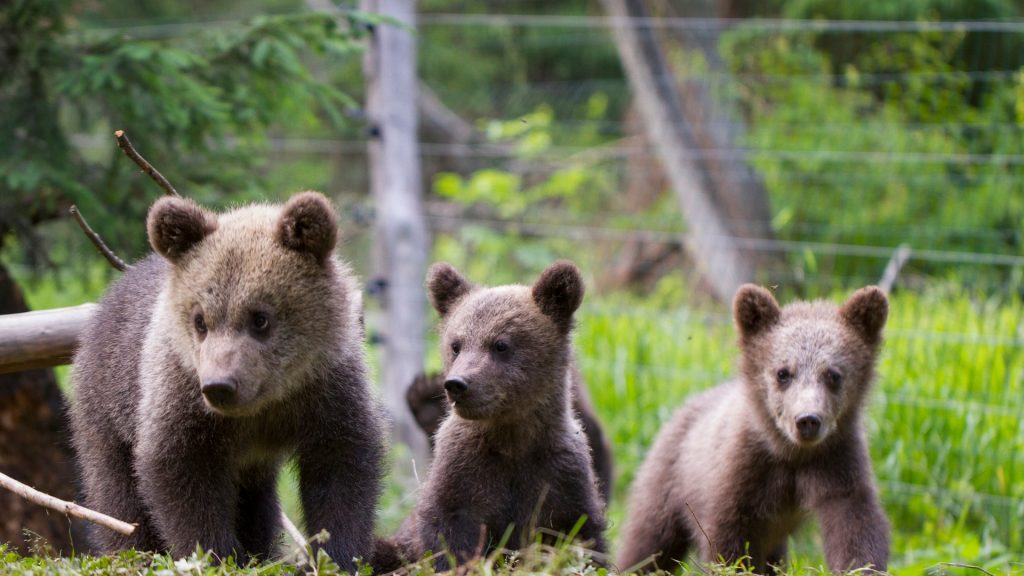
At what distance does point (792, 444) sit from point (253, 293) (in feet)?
9.47

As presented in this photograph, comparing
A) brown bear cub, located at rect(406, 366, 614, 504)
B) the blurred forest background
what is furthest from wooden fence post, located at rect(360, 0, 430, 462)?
brown bear cub, located at rect(406, 366, 614, 504)

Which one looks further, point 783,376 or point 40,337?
point 783,376

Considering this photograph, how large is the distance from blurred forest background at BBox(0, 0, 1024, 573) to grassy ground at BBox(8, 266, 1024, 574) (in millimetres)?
21

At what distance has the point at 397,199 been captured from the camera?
916 centimetres

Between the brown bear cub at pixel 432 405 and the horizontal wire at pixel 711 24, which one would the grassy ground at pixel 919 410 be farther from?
the horizontal wire at pixel 711 24

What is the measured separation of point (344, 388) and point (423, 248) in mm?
5034

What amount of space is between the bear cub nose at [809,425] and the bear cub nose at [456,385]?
165 cm

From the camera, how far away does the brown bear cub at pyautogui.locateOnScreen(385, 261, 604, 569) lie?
4.69 metres

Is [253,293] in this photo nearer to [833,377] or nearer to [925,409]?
[833,377]

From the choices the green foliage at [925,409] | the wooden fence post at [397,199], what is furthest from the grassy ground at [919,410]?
the wooden fence post at [397,199]

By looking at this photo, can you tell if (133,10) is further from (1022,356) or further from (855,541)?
(855,541)

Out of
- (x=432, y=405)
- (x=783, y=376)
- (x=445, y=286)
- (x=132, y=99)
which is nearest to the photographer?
(x=445, y=286)

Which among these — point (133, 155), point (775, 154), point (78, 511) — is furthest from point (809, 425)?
point (775, 154)

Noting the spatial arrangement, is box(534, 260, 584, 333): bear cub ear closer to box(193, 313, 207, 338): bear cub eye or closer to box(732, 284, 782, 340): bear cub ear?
box(732, 284, 782, 340): bear cub ear
